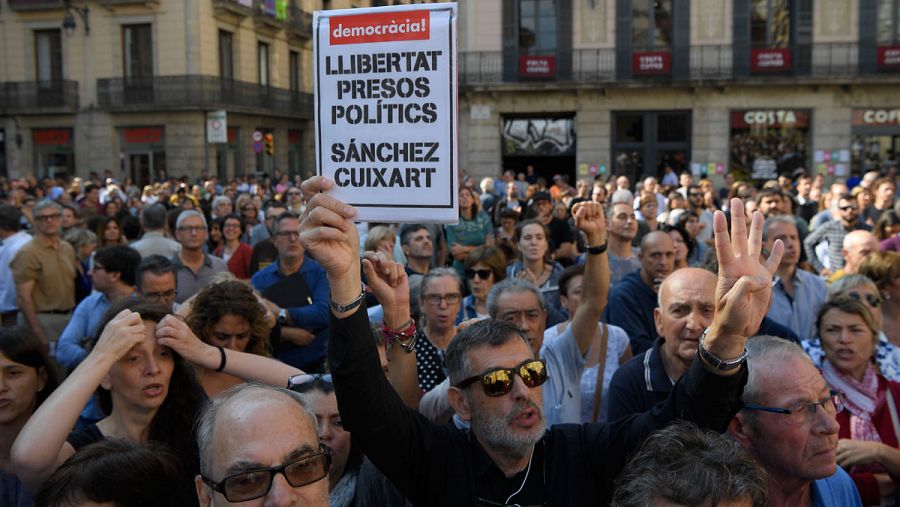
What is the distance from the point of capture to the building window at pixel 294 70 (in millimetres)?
37531

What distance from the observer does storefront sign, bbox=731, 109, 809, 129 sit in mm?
27531

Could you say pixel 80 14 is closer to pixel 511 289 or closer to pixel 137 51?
pixel 137 51

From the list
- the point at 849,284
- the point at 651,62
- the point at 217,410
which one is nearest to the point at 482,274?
the point at 849,284

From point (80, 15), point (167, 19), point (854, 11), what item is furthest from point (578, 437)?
point (80, 15)

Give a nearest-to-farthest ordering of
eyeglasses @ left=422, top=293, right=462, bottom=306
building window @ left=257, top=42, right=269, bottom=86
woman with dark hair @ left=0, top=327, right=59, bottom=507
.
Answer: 1. woman with dark hair @ left=0, top=327, right=59, bottom=507
2. eyeglasses @ left=422, top=293, right=462, bottom=306
3. building window @ left=257, top=42, right=269, bottom=86

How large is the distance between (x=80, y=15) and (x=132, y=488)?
108 ft

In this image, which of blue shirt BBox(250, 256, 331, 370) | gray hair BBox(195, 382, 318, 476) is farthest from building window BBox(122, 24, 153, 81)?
gray hair BBox(195, 382, 318, 476)

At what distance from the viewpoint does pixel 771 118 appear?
2766cm

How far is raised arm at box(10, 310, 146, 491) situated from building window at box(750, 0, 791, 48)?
27470mm

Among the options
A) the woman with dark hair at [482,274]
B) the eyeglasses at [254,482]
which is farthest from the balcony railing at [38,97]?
the eyeglasses at [254,482]

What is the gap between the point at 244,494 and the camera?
2307 mm

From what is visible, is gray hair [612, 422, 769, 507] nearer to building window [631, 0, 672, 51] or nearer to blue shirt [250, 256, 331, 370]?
blue shirt [250, 256, 331, 370]

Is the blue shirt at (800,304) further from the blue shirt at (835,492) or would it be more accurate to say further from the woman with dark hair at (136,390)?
the woman with dark hair at (136,390)

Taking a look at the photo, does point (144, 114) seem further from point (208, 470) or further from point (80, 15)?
point (208, 470)
